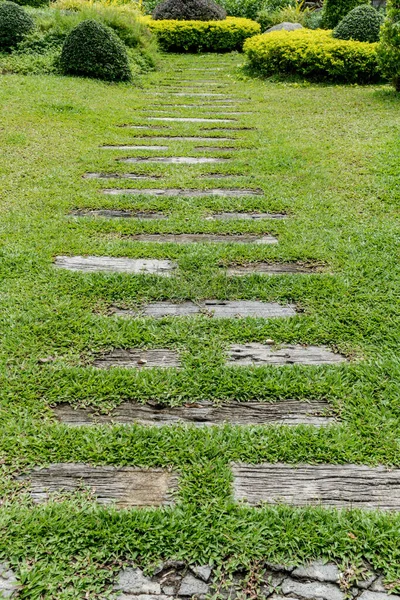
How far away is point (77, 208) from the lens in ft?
12.8

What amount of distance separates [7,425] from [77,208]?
2.31m

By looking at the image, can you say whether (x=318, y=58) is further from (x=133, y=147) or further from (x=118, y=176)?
(x=118, y=176)

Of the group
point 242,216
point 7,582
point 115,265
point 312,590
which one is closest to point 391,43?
point 242,216

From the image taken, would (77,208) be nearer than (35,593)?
No

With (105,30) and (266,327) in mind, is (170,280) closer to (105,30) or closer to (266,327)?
(266,327)

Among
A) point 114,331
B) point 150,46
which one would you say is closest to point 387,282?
point 114,331

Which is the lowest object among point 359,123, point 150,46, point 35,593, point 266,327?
point 35,593

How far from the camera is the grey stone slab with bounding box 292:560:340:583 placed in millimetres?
1467

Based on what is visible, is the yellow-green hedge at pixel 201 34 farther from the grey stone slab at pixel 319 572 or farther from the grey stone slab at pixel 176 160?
the grey stone slab at pixel 319 572

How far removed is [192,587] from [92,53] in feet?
29.0

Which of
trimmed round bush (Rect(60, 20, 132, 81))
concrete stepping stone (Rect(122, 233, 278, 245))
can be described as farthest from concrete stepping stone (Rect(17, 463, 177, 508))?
trimmed round bush (Rect(60, 20, 132, 81))

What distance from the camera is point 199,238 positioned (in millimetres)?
3535

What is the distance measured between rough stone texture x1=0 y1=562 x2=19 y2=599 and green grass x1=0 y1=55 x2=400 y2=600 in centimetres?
3

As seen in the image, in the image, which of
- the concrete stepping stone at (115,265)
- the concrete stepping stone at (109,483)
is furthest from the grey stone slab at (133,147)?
the concrete stepping stone at (109,483)
